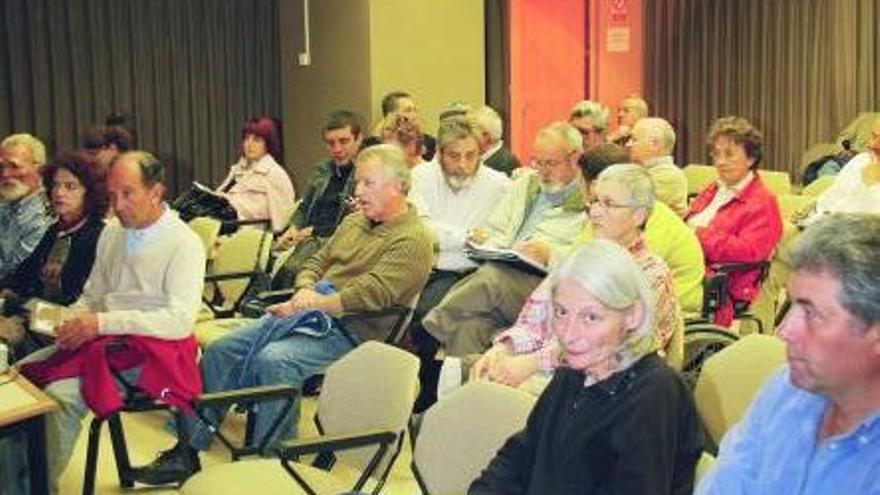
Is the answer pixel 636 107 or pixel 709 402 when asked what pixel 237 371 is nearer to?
pixel 709 402

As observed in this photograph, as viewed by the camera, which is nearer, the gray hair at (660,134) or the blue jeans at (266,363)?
the blue jeans at (266,363)

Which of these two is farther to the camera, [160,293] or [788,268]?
[160,293]

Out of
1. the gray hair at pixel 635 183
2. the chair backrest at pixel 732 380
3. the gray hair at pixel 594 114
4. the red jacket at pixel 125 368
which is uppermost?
the gray hair at pixel 594 114

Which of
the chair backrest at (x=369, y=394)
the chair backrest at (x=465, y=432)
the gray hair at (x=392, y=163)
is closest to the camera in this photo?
the chair backrest at (x=465, y=432)

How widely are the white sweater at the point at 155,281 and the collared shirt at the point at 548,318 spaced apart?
1.14 metres

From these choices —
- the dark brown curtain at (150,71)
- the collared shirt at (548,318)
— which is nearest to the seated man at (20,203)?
the collared shirt at (548,318)

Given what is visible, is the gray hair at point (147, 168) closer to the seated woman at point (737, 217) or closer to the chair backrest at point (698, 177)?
the seated woman at point (737, 217)

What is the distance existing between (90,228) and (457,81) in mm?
4335

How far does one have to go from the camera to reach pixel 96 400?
3.91 metres

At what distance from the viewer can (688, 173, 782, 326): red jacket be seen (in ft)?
16.5

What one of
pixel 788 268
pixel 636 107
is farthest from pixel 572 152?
pixel 636 107

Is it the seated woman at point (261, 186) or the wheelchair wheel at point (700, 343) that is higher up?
the seated woman at point (261, 186)

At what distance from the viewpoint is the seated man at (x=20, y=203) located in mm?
5277

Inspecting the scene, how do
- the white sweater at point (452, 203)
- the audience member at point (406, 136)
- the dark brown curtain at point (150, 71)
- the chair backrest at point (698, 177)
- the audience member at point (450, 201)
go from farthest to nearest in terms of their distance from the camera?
1. the dark brown curtain at point (150, 71)
2. the chair backrest at point (698, 177)
3. the audience member at point (406, 136)
4. the white sweater at point (452, 203)
5. the audience member at point (450, 201)
